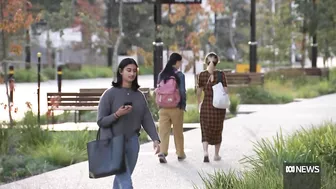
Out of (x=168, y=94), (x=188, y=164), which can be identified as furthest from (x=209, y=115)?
(x=188, y=164)

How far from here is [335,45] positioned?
1802 inches

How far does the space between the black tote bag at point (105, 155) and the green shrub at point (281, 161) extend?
101cm

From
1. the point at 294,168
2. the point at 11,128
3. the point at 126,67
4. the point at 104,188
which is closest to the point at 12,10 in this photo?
the point at 11,128

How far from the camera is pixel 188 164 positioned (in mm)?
13727

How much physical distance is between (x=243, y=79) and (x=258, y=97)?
0.78m

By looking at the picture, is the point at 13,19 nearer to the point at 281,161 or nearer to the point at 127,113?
the point at 281,161

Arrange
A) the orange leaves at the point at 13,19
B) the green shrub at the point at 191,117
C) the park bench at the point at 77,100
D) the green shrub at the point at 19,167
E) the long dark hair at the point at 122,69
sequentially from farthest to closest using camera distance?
1. the green shrub at the point at 191,117
2. the park bench at the point at 77,100
3. the orange leaves at the point at 13,19
4. the green shrub at the point at 19,167
5. the long dark hair at the point at 122,69

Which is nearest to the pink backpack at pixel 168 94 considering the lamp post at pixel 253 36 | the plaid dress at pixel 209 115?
the plaid dress at pixel 209 115

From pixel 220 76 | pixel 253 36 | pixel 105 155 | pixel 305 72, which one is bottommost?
pixel 305 72

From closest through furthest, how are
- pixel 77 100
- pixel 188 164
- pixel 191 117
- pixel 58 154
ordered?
pixel 188 164, pixel 58 154, pixel 77 100, pixel 191 117

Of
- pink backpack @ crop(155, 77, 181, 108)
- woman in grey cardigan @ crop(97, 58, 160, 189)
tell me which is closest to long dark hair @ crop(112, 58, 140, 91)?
woman in grey cardigan @ crop(97, 58, 160, 189)

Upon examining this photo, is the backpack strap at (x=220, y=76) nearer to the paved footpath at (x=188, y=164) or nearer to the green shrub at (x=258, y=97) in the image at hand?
the paved footpath at (x=188, y=164)

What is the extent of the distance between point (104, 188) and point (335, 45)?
3567 centimetres

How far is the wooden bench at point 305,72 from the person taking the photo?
38062 mm
